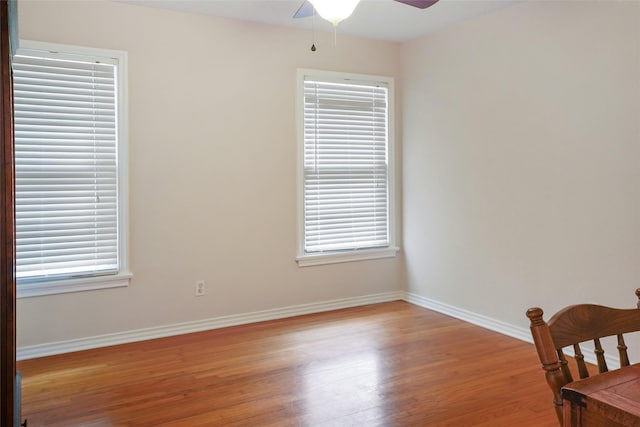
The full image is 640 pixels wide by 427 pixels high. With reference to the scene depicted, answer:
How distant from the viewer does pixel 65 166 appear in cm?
365

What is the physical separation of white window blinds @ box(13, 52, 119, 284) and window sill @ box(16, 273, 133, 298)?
0.14 feet

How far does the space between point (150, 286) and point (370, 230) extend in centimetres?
206

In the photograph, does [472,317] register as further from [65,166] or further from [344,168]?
[65,166]

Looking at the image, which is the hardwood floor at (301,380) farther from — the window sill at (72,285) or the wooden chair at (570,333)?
the wooden chair at (570,333)

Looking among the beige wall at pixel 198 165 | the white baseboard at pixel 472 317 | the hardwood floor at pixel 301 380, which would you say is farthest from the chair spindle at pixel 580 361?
the beige wall at pixel 198 165

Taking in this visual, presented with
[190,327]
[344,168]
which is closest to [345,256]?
[344,168]

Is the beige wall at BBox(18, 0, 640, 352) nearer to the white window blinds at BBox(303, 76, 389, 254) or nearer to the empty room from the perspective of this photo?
the empty room

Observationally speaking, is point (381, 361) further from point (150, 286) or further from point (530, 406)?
point (150, 286)

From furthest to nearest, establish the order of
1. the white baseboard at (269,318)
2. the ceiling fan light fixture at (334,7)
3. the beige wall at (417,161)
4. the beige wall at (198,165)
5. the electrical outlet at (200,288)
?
the electrical outlet at (200,288) → the beige wall at (198,165) → the white baseboard at (269,318) → the beige wall at (417,161) → the ceiling fan light fixture at (334,7)

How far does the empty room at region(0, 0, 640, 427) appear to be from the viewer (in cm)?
316

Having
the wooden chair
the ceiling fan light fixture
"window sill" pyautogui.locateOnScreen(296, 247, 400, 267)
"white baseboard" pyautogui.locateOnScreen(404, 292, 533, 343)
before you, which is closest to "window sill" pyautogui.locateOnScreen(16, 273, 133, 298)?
"window sill" pyautogui.locateOnScreen(296, 247, 400, 267)

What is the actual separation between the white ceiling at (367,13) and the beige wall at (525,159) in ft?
0.63

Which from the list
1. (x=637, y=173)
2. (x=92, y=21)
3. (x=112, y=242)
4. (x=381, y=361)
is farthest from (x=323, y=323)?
(x=92, y=21)

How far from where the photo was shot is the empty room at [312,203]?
316 centimetres
